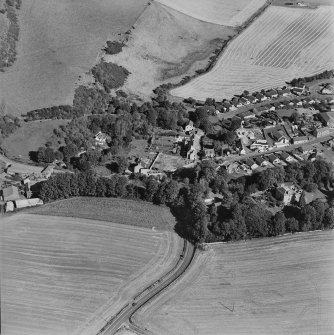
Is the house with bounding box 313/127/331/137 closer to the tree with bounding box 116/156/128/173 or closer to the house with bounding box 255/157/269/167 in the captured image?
the house with bounding box 255/157/269/167

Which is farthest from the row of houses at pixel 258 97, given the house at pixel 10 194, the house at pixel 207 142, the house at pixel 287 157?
the house at pixel 10 194

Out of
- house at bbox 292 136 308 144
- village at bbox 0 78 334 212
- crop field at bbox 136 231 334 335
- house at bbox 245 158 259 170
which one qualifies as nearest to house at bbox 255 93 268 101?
village at bbox 0 78 334 212

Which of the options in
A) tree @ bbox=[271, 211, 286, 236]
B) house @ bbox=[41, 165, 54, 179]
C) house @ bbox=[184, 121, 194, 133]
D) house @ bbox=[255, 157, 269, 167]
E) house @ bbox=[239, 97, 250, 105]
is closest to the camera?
tree @ bbox=[271, 211, 286, 236]

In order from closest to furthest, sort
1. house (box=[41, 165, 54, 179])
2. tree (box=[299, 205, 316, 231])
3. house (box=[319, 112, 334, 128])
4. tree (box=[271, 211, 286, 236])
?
1. tree (box=[271, 211, 286, 236])
2. tree (box=[299, 205, 316, 231])
3. house (box=[41, 165, 54, 179])
4. house (box=[319, 112, 334, 128])

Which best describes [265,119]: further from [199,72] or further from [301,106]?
[199,72]

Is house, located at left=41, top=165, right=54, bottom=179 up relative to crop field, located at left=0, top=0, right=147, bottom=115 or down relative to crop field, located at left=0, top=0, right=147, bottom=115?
down

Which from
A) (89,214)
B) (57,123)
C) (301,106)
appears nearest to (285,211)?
(89,214)
